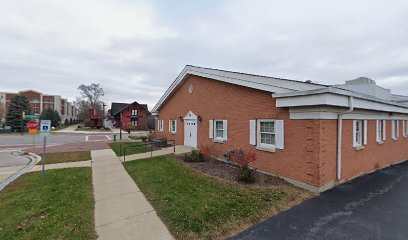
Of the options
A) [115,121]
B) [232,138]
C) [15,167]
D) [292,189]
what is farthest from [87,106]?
[292,189]

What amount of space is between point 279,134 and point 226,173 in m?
2.77

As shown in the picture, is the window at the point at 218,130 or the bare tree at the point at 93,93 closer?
the window at the point at 218,130

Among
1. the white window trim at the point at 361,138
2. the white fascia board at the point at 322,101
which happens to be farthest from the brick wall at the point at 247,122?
the white window trim at the point at 361,138

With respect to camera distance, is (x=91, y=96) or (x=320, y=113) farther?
(x=91, y=96)

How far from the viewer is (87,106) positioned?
67562mm

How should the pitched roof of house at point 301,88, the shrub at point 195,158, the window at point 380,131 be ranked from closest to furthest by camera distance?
the pitched roof of house at point 301,88
the window at point 380,131
the shrub at point 195,158

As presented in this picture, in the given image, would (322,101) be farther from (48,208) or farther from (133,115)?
(133,115)

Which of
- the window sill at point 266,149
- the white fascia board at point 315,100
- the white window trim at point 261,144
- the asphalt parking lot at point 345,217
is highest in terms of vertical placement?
the white fascia board at point 315,100

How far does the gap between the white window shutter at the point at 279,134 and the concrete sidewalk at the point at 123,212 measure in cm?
533

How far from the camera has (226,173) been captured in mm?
9102

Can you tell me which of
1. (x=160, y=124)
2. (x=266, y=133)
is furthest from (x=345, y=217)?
(x=160, y=124)

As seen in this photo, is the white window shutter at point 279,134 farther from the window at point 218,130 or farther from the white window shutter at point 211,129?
the white window shutter at point 211,129

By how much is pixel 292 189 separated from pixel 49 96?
102 meters

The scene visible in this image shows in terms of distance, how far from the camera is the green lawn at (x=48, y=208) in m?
4.51
